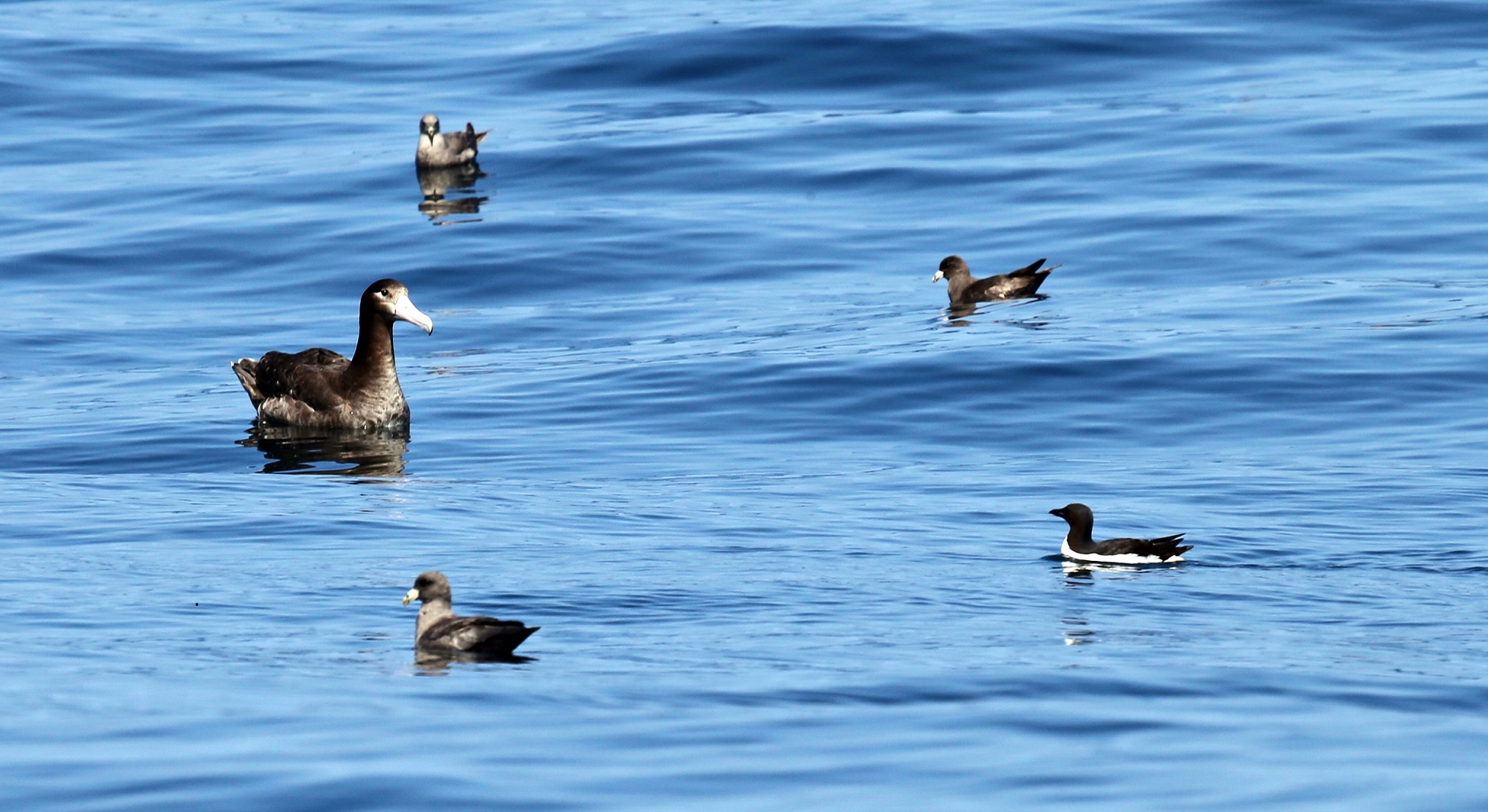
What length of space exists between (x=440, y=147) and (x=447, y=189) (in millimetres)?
1590

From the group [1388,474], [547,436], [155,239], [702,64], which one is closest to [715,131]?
[702,64]

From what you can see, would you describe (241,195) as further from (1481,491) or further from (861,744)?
(861,744)

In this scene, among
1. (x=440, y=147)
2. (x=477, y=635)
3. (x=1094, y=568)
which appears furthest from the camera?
(x=440, y=147)

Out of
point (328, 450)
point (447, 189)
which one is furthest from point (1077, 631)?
point (447, 189)

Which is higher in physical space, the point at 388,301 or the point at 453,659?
the point at 388,301

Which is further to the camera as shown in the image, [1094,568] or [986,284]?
[986,284]

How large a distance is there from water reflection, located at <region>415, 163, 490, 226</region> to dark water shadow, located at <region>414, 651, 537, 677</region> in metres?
24.2

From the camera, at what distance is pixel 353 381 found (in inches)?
899

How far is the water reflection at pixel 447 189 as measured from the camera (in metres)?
37.1

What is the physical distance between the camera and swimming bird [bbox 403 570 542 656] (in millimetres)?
12555

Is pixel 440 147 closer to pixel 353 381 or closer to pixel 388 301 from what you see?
pixel 388 301

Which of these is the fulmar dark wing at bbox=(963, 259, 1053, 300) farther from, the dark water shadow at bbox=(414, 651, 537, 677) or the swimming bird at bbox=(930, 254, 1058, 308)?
the dark water shadow at bbox=(414, 651, 537, 677)

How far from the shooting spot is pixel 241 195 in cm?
3838

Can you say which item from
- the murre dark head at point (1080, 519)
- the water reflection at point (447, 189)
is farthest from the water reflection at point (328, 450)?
the water reflection at point (447, 189)
